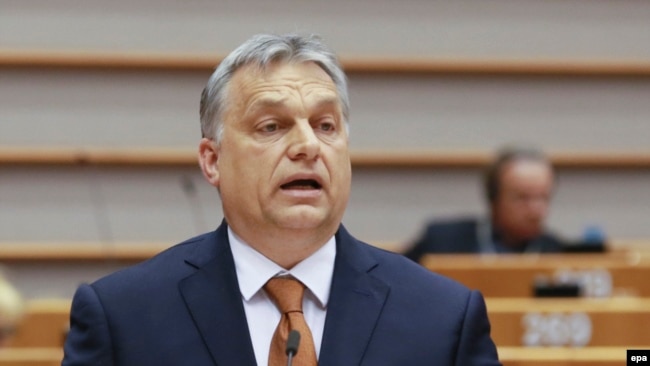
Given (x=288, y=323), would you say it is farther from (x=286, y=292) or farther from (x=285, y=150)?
(x=285, y=150)

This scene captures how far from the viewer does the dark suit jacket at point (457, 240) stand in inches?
145

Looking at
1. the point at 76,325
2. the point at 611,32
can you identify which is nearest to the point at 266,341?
the point at 76,325

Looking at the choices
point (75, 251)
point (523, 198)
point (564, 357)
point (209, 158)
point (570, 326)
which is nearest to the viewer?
point (209, 158)

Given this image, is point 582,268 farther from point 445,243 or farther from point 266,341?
point 266,341

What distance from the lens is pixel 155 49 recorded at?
437cm

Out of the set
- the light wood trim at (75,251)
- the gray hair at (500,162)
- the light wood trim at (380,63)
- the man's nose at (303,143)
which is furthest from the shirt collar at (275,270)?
the light wood trim at (380,63)

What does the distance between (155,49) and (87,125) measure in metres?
0.37

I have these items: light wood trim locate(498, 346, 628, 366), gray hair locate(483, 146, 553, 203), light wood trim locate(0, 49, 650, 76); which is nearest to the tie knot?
light wood trim locate(498, 346, 628, 366)

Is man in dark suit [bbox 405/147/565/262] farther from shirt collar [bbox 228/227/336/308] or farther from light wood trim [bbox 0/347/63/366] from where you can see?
shirt collar [bbox 228/227/336/308]

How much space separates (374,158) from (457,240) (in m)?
0.81

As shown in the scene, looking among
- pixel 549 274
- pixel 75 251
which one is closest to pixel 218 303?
pixel 549 274

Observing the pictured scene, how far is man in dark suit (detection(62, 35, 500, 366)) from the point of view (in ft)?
4.66

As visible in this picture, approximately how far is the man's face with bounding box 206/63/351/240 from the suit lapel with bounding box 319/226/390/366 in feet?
0.18

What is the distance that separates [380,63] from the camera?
441 cm
